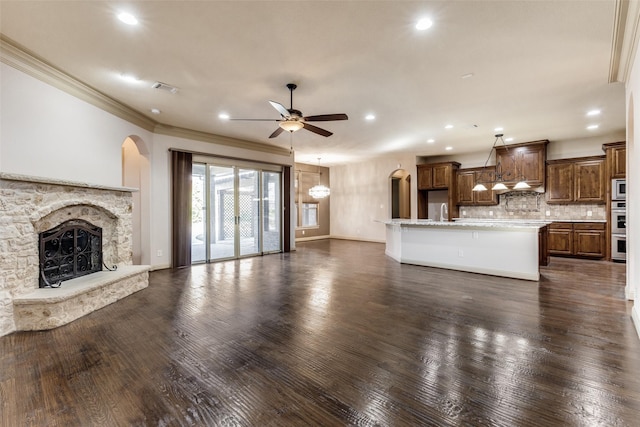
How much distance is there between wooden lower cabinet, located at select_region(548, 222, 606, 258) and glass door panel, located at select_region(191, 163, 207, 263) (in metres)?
8.48

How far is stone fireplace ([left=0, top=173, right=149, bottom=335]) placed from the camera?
3.01 meters

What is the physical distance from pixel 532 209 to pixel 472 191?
1.53m

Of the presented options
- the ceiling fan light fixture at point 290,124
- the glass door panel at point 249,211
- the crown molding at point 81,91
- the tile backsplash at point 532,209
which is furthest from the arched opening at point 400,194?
the ceiling fan light fixture at point 290,124

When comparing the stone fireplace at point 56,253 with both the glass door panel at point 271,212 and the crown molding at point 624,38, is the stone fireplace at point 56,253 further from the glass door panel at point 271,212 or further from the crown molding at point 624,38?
the crown molding at point 624,38

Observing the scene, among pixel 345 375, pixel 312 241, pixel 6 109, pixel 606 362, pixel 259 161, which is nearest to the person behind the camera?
pixel 345 375

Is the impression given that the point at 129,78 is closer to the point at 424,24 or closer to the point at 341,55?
the point at 341,55

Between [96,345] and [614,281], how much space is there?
7.29m

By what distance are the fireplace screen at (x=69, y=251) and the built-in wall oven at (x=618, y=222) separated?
999 centimetres

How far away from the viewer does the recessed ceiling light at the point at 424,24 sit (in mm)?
2682

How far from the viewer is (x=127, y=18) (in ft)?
8.70

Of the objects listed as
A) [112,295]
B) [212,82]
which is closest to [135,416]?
[112,295]

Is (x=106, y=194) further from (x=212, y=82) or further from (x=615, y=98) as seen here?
(x=615, y=98)

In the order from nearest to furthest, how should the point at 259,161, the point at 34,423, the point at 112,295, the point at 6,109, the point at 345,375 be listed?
the point at 34,423, the point at 345,375, the point at 6,109, the point at 112,295, the point at 259,161

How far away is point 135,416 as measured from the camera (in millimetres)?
1741
